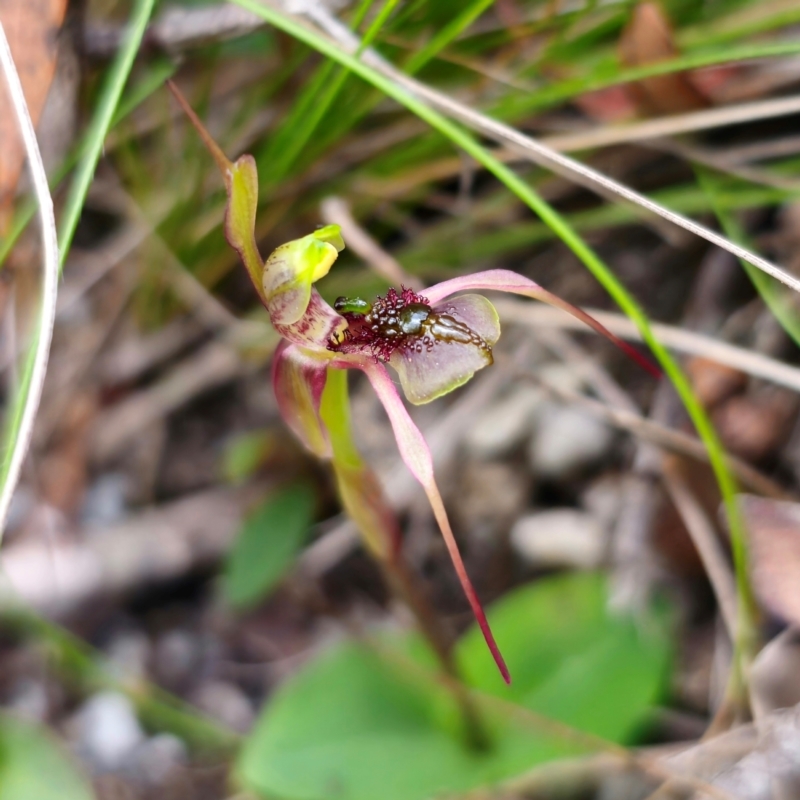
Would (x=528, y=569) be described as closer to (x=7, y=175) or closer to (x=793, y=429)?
(x=793, y=429)

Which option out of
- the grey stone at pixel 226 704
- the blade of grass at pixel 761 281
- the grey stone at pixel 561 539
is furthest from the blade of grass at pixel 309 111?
the grey stone at pixel 226 704

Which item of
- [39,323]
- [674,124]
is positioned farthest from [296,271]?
[674,124]

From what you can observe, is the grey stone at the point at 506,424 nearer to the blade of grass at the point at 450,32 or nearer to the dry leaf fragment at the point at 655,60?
the dry leaf fragment at the point at 655,60

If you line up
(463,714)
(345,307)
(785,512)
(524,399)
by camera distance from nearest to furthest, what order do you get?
(345,307) → (785,512) → (463,714) → (524,399)

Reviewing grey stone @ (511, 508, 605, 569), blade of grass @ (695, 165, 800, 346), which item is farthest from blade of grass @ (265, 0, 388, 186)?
grey stone @ (511, 508, 605, 569)

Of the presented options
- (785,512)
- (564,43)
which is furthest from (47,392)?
(785,512)

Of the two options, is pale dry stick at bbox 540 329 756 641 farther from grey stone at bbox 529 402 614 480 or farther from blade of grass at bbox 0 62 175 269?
blade of grass at bbox 0 62 175 269
